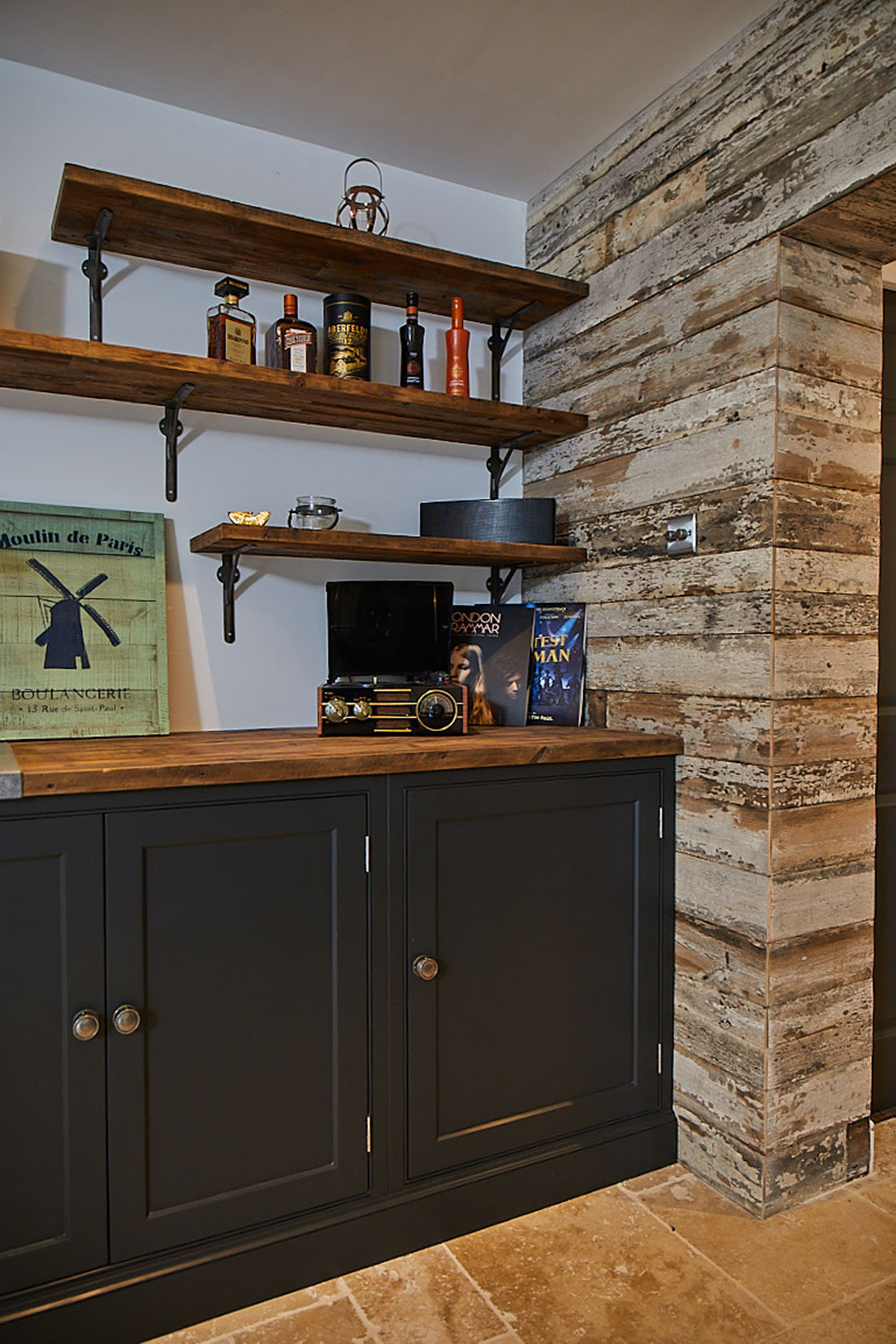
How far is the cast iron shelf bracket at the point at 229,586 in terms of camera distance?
2191mm

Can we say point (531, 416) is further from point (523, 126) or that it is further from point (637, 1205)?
point (637, 1205)

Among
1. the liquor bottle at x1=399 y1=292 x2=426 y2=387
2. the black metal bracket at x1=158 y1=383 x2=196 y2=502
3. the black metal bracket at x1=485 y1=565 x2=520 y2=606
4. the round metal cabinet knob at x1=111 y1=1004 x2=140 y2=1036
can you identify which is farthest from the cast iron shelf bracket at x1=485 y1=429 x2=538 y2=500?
the round metal cabinet knob at x1=111 y1=1004 x2=140 y2=1036

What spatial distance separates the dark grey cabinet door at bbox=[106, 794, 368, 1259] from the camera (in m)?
1.57

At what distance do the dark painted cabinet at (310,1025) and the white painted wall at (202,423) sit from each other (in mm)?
647

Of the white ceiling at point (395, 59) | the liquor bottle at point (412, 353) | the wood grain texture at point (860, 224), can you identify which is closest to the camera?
the wood grain texture at point (860, 224)

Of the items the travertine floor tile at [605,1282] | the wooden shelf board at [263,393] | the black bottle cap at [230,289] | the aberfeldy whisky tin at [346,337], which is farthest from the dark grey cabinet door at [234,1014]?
the black bottle cap at [230,289]

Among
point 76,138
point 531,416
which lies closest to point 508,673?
point 531,416

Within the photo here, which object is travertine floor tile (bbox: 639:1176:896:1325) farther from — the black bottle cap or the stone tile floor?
the black bottle cap

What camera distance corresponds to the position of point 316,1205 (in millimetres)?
1733

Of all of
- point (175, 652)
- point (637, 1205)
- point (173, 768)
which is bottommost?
point (637, 1205)

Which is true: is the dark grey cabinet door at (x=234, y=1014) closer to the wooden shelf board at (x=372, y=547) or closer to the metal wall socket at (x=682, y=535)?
the wooden shelf board at (x=372, y=547)

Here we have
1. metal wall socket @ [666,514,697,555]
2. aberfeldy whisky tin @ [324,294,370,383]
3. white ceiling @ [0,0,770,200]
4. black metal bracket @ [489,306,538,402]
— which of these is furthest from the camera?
black metal bracket @ [489,306,538,402]

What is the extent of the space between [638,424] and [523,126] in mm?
772

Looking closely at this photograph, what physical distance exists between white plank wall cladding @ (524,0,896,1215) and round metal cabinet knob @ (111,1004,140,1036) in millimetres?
1201
